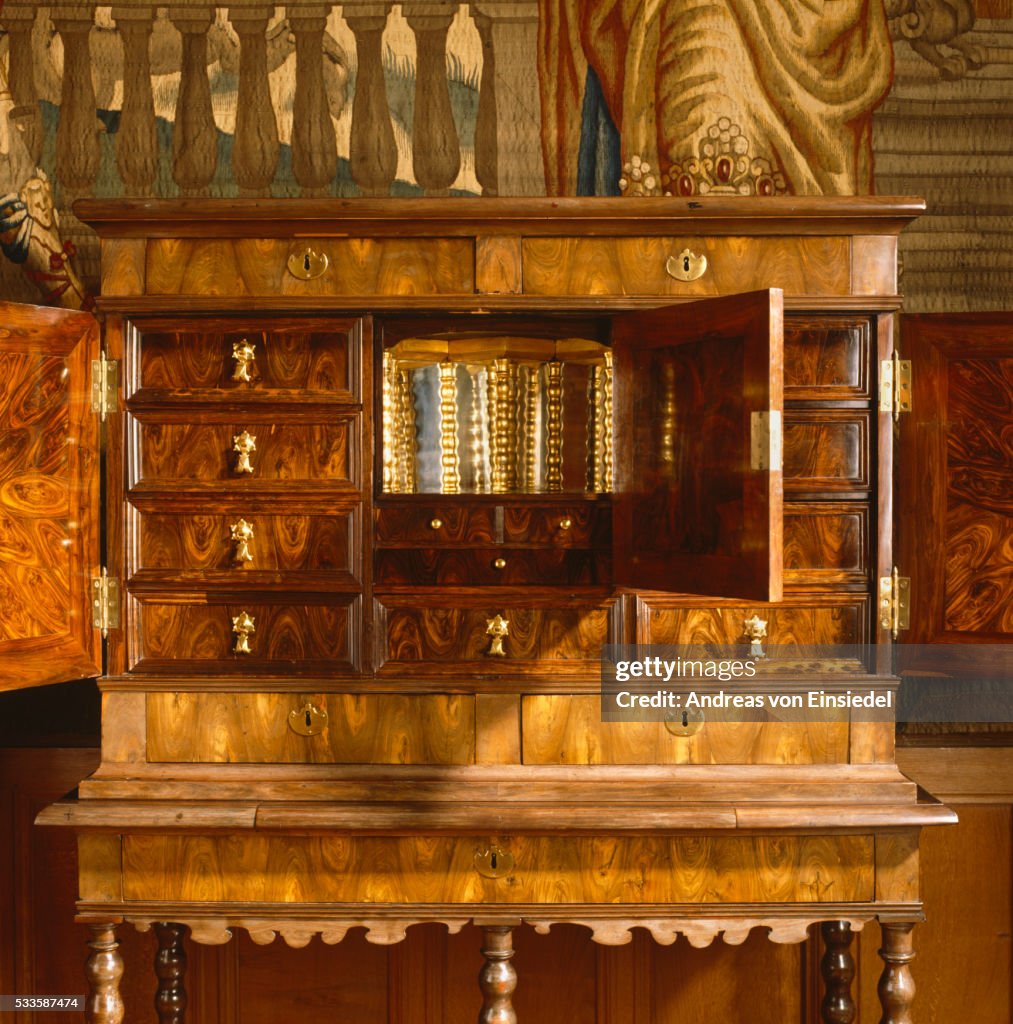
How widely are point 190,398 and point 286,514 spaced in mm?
366

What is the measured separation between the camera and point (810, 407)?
Result: 8.45 ft

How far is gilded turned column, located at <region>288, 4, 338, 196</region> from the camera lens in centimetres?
333

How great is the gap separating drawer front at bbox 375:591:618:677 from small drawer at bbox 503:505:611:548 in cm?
16

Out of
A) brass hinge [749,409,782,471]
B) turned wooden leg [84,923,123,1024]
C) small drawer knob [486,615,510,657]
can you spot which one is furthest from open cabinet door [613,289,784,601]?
turned wooden leg [84,923,123,1024]

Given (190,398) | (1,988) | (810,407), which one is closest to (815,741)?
(810,407)

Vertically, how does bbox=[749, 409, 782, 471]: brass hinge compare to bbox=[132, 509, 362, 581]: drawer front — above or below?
above

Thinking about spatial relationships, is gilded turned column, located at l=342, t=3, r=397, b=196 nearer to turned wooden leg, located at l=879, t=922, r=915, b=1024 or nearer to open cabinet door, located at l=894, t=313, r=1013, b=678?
open cabinet door, located at l=894, t=313, r=1013, b=678

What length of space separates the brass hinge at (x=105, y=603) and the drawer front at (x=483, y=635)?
0.65 metres

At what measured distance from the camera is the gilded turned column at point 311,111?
10.9 ft

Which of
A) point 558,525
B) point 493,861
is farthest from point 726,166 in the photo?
point 493,861

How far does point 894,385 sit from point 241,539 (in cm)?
162

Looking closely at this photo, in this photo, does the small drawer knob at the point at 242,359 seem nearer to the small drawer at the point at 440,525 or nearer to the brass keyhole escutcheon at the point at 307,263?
the brass keyhole escutcheon at the point at 307,263

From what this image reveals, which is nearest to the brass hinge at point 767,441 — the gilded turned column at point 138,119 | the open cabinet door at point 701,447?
the open cabinet door at point 701,447

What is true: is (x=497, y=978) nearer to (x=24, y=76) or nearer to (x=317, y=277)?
(x=317, y=277)
